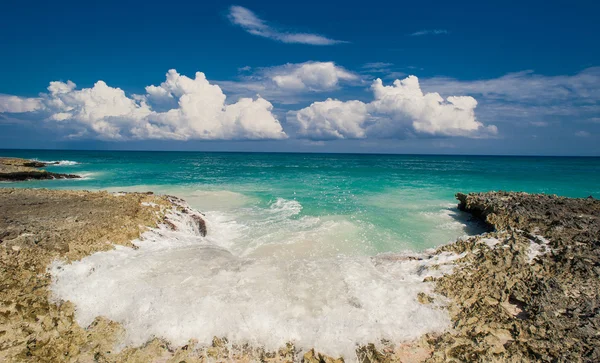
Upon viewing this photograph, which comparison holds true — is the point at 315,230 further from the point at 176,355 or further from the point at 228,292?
the point at 176,355

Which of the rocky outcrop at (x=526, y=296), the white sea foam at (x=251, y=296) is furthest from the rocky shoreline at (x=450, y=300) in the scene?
the white sea foam at (x=251, y=296)

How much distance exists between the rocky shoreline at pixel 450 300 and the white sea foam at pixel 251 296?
0.28m

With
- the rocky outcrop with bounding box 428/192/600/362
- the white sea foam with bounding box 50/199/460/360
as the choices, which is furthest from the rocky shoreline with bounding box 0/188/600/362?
the white sea foam with bounding box 50/199/460/360

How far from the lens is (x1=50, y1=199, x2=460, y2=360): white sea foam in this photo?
19.4 ft

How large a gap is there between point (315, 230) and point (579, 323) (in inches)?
399

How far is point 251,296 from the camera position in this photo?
6.99m

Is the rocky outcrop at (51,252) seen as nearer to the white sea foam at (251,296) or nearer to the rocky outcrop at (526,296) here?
the white sea foam at (251,296)

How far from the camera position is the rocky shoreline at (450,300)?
5.38m

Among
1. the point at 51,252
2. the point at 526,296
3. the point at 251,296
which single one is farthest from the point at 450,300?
the point at 51,252

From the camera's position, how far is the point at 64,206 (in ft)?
42.2

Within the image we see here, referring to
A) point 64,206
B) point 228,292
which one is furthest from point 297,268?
point 64,206

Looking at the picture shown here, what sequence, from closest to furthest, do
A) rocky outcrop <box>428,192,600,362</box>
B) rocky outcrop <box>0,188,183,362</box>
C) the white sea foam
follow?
1. rocky outcrop <box>0,188,183,362</box>
2. rocky outcrop <box>428,192,600,362</box>
3. the white sea foam

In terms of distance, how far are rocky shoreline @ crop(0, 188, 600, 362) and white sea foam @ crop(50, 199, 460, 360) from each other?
0.28 meters

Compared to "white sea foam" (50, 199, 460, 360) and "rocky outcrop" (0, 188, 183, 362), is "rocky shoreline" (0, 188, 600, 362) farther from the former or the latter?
"white sea foam" (50, 199, 460, 360)
